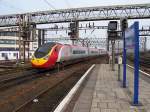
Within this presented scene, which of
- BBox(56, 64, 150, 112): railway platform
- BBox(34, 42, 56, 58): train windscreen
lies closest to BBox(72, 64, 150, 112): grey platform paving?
BBox(56, 64, 150, 112): railway platform

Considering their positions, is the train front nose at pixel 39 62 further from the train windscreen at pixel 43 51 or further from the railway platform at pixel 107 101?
the railway platform at pixel 107 101

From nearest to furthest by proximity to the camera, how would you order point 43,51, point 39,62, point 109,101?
point 109,101, point 39,62, point 43,51

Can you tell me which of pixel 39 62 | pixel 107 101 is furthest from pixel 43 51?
pixel 107 101

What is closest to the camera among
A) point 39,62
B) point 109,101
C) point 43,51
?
point 109,101

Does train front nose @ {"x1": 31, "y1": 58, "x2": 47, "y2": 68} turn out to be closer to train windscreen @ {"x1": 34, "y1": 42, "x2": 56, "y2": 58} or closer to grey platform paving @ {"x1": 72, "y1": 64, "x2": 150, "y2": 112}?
train windscreen @ {"x1": 34, "y1": 42, "x2": 56, "y2": 58}

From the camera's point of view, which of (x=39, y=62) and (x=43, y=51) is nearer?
(x=39, y=62)

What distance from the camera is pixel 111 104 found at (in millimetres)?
10062

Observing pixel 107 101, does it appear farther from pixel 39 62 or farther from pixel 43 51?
pixel 43 51

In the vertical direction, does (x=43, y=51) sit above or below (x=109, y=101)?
above

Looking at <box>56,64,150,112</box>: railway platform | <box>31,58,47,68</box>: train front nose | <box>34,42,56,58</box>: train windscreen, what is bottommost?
<box>56,64,150,112</box>: railway platform

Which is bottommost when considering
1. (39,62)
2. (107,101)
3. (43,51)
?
(107,101)

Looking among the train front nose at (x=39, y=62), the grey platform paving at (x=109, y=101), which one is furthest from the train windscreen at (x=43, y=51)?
the grey platform paving at (x=109, y=101)

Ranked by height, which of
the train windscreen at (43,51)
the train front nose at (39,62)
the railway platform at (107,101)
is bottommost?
the railway platform at (107,101)

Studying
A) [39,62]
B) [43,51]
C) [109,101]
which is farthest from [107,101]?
[43,51]
